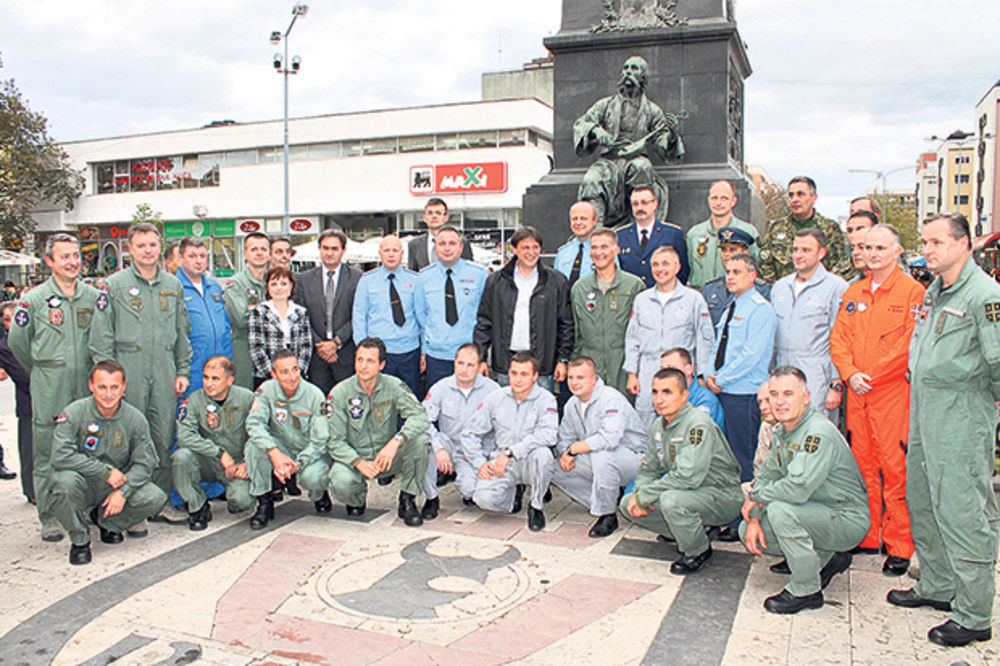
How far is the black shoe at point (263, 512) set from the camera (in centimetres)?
519

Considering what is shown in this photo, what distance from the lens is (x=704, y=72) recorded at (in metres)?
8.10

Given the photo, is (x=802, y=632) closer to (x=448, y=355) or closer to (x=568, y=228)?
(x=448, y=355)

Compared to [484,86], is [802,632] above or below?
below

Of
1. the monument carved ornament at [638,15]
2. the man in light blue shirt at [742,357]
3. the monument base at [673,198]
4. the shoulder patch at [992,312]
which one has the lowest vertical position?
the man in light blue shirt at [742,357]

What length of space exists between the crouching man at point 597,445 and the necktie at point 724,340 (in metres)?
0.67

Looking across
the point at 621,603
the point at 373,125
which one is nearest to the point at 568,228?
the point at 621,603

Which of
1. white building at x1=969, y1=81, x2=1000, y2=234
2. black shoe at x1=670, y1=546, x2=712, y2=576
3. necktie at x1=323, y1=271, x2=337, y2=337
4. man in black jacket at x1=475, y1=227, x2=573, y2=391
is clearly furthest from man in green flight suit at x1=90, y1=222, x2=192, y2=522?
white building at x1=969, y1=81, x2=1000, y2=234

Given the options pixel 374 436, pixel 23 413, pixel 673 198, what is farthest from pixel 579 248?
pixel 23 413

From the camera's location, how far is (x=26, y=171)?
37.6 m

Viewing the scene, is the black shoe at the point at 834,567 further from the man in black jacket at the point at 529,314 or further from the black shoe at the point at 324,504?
the black shoe at the point at 324,504

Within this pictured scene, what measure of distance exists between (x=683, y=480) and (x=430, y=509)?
1.81 metres

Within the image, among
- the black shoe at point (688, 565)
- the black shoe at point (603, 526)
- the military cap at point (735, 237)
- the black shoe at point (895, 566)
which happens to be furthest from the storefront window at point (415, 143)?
the black shoe at point (895, 566)

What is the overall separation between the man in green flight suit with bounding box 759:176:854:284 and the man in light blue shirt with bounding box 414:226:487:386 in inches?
91.9

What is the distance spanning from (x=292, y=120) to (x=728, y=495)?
32.5m
